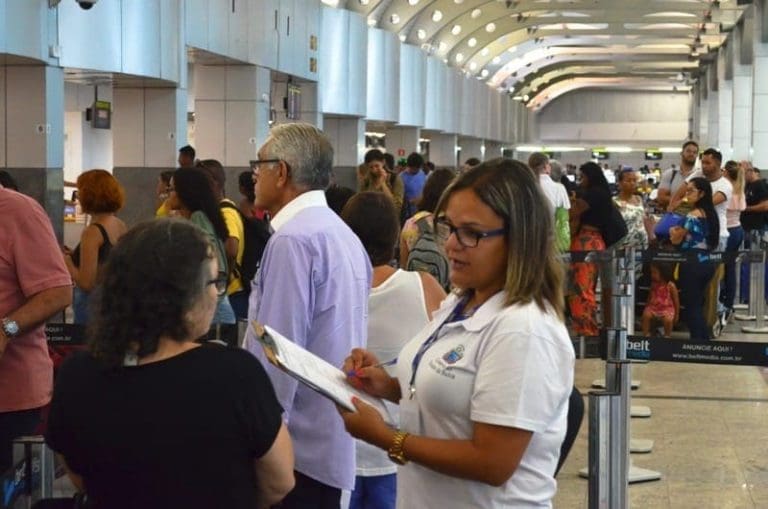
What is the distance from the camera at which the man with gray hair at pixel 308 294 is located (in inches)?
160

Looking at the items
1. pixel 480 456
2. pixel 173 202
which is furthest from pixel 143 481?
pixel 173 202

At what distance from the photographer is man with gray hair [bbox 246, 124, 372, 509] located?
4059 mm

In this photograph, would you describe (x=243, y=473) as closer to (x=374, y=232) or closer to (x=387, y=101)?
(x=374, y=232)

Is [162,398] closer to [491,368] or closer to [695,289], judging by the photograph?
[491,368]

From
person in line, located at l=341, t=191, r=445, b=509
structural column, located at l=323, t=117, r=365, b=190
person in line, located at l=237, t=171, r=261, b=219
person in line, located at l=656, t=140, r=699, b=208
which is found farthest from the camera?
structural column, located at l=323, t=117, r=365, b=190

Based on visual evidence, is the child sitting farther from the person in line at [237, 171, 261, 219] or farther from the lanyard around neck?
the lanyard around neck

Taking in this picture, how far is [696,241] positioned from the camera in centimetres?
1290

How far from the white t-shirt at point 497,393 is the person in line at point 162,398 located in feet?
1.30

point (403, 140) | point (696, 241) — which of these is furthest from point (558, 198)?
point (403, 140)

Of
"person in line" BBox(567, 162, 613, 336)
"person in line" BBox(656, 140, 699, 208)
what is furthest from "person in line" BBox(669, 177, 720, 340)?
"person in line" BBox(656, 140, 699, 208)

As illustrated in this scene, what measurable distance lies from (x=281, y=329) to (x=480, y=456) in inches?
51.7

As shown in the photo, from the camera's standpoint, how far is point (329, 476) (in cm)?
414

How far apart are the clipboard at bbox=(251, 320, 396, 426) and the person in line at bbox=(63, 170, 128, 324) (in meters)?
4.43

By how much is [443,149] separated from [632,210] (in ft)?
94.1
